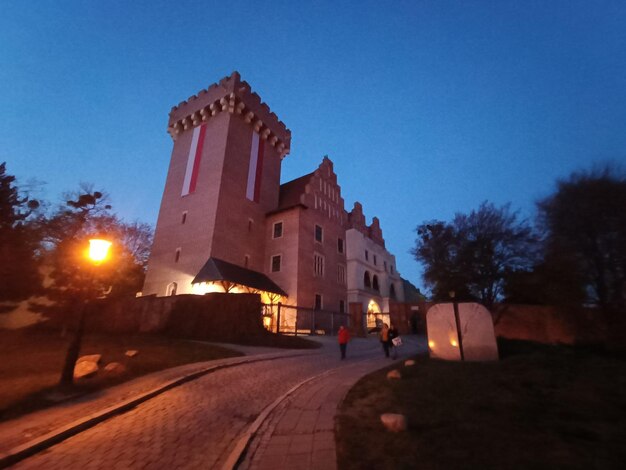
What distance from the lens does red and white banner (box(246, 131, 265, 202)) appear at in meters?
32.4

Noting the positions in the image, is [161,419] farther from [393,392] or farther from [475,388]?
[475,388]

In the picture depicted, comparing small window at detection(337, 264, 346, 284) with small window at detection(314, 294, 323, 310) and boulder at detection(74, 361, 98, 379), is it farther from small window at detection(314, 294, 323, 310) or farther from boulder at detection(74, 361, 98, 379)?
boulder at detection(74, 361, 98, 379)

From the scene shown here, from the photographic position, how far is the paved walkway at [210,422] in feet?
14.1

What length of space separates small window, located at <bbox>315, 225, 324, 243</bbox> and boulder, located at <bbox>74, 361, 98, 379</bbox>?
26.0 meters

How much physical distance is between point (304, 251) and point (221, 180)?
10837 mm

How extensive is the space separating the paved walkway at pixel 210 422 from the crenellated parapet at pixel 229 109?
2888 centimetres

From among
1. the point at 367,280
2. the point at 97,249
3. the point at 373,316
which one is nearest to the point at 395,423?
the point at 97,249

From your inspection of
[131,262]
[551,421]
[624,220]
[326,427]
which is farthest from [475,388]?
[131,262]

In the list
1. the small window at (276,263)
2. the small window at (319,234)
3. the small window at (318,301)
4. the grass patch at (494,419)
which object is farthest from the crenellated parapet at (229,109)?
the grass patch at (494,419)

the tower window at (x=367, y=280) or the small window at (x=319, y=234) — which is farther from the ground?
the small window at (x=319, y=234)

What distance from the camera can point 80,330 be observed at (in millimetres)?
7891

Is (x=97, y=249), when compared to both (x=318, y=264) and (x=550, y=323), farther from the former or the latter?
(x=318, y=264)

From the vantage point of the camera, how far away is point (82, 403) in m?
6.68

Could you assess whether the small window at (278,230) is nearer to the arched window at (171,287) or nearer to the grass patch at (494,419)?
the arched window at (171,287)
